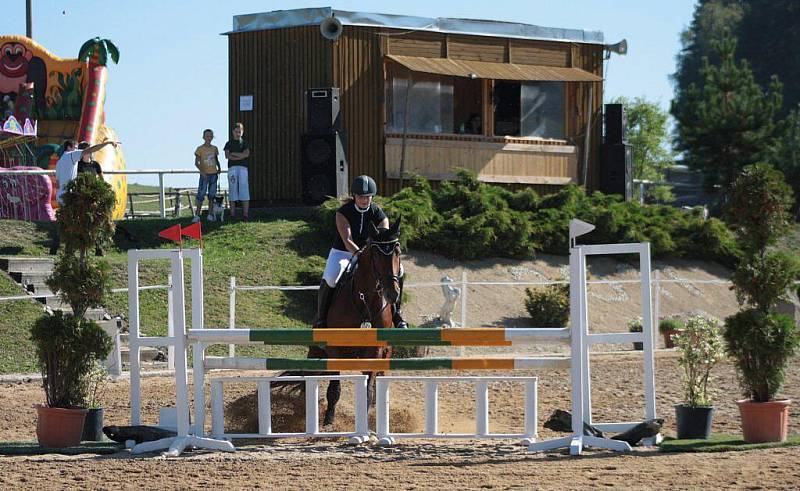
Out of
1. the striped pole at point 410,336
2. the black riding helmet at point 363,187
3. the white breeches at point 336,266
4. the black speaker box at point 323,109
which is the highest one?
the black speaker box at point 323,109

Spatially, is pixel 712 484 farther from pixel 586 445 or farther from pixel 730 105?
pixel 730 105

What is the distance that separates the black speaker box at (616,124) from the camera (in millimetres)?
29891

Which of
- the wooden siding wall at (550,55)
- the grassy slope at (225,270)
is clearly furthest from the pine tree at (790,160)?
the grassy slope at (225,270)

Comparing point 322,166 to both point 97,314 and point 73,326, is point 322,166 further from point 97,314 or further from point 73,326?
point 73,326

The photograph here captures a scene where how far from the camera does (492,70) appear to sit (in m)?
27.5

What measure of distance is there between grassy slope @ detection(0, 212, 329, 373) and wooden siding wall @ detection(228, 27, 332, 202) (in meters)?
1.57

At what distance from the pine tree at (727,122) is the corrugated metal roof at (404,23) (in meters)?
8.56

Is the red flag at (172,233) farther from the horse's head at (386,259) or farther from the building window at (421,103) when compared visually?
the building window at (421,103)

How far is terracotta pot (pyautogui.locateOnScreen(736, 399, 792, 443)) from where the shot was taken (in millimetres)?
10539

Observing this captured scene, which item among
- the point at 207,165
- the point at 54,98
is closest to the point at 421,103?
the point at 207,165

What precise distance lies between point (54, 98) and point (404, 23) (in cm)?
772

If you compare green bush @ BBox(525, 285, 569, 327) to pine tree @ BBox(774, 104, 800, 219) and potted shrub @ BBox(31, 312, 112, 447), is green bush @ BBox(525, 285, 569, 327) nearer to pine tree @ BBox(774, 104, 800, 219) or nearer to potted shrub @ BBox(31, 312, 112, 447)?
potted shrub @ BBox(31, 312, 112, 447)

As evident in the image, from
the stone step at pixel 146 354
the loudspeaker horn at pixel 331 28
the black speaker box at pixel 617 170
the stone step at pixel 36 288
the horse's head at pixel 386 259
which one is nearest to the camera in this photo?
the horse's head at pixel 386 259

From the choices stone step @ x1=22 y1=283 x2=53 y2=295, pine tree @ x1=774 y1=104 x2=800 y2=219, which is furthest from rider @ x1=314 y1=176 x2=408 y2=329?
pine tree @ x1=774 y1=104 x2=800 y2=219
